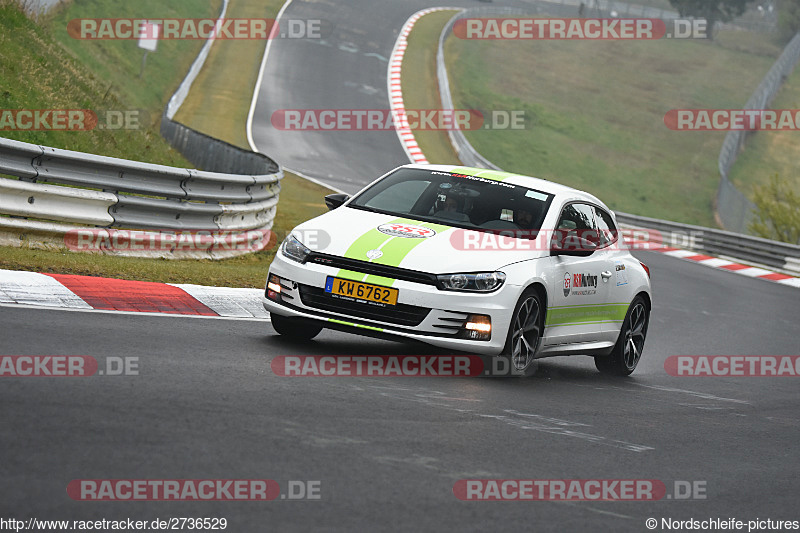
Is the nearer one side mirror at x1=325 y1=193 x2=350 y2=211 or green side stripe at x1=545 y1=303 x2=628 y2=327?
green side stripe at x1=545 y1=303 x2=628 y2=327

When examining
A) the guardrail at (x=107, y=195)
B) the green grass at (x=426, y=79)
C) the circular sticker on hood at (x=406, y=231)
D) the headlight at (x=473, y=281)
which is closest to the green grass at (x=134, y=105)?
the guardrail at (x=107, y=195)

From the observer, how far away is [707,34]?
83.9 meters

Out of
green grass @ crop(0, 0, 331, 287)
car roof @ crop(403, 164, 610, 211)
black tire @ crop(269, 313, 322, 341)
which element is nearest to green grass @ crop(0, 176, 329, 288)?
green grass @ crop(0, 0, 331, 287)

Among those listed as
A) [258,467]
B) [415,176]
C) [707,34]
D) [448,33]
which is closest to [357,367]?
[415,176]

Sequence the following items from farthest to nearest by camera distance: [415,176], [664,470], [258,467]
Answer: [415,176]
[664,470]
[258,467]

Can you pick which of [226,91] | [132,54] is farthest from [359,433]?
[132,54]

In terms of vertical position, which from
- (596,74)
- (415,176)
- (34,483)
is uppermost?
(596,74)

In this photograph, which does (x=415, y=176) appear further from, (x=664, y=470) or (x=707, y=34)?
(x=707, y=34)

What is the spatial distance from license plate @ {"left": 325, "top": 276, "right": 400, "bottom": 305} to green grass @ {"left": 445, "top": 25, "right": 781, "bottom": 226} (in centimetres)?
3494

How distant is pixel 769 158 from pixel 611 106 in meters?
8.10

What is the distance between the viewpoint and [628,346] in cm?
1120

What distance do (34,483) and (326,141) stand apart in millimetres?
33788

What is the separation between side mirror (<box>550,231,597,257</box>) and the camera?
9.55m

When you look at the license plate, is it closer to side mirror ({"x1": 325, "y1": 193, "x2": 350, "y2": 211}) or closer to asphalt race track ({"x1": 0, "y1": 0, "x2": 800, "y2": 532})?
asphalt race track ({"x1": 0, "y1": 0, "x2": 800, "y2": 532})
